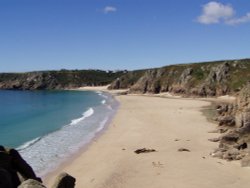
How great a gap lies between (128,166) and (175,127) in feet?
65.5

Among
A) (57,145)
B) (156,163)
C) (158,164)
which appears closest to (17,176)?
(158,164)

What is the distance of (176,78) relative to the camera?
406 feet

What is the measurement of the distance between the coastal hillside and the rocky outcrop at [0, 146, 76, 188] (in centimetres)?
8209

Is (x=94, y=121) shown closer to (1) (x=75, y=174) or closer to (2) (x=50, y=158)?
(2) (x=50, y=158)

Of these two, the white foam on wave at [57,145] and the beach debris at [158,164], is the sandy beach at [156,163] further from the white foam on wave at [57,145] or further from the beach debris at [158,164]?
the white foam on wave at [57,145]

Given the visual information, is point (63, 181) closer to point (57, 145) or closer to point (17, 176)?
point (17, 176)

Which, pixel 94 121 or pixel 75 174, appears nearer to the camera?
pixel 75 174

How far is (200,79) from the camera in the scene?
11431cm

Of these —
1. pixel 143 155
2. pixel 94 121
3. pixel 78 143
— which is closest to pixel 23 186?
pixel 143 155

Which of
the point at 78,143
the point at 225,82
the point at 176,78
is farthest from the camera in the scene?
the point at 176,78

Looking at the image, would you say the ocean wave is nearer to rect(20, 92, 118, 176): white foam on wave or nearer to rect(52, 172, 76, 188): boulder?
rect(20, 92, 118, 176): white foam on wave

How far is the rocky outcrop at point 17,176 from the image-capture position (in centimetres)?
1263

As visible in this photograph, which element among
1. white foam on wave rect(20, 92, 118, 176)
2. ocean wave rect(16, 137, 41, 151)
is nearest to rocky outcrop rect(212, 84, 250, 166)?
white foam on wave rect(20, 92, 118, 176)

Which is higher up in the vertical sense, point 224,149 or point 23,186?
point 23,186
